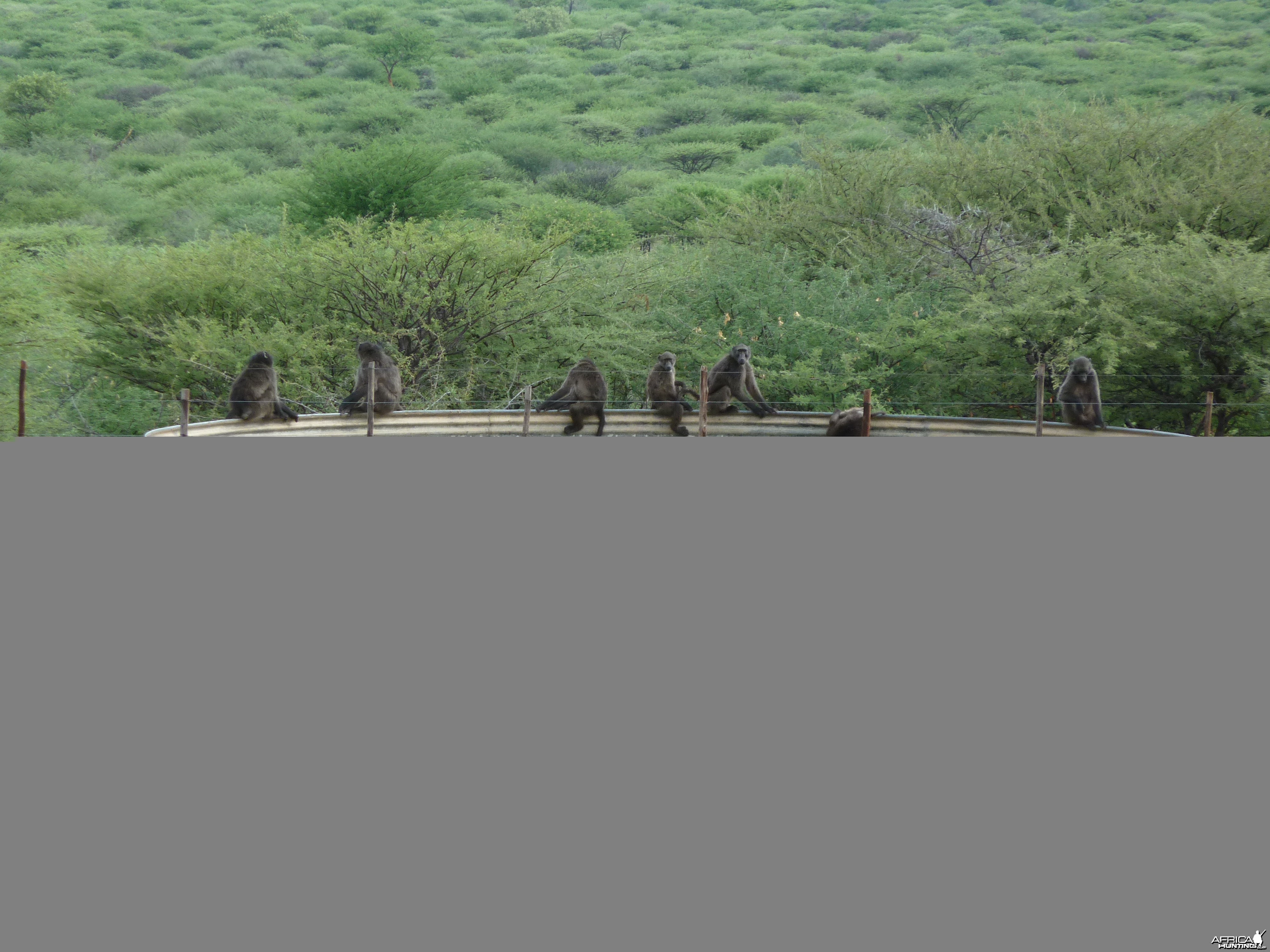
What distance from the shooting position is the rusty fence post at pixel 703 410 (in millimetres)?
15891

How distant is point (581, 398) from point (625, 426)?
0.81m

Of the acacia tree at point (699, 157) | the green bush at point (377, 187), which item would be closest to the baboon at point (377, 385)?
the green bush at point (377, 187)

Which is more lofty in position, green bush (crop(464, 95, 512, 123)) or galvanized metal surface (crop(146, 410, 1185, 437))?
green bush (crop(464, 95, 512, 123))

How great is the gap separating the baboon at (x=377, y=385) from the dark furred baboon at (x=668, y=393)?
353 cm

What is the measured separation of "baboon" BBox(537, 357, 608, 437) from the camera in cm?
1645

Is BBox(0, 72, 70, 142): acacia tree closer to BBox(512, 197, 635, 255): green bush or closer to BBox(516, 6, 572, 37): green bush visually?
BBox(516, 6, 572, 37): green bush

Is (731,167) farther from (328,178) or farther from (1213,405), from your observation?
(1213,405)

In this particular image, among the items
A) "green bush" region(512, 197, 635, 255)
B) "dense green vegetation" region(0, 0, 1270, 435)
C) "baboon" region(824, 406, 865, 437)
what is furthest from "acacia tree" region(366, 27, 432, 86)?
"baboon" region(824, 406, 865, 437)

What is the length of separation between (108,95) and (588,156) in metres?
37.3

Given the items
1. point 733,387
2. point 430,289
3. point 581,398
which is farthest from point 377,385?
point 430,289

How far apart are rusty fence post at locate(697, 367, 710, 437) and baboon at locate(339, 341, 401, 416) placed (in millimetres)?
4146

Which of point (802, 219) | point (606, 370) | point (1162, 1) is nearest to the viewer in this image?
point (606, 370)

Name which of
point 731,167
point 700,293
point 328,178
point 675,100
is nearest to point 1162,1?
point 675,100

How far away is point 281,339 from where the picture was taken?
2253 centimetres
